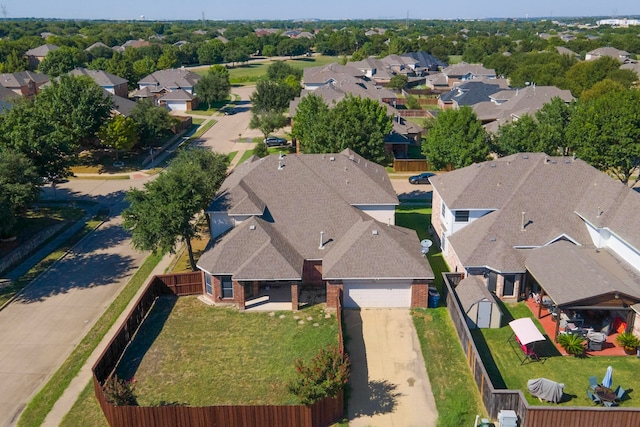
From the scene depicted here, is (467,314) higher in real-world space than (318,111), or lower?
lower

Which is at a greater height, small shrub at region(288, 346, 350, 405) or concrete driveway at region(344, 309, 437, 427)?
small shrub at region(288, 346, 350, 405)

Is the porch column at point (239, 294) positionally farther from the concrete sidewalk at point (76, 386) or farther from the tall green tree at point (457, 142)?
the tall green tree at point (457, 142)

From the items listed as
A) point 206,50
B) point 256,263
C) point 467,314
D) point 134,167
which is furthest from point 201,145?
point 206,50

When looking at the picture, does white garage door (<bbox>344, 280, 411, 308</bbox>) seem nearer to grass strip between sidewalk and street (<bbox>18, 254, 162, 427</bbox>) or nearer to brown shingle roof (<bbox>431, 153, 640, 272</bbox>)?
brown shingle roof (<bbox>431, 153, 640, 272</bbox>)

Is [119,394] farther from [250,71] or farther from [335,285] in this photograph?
[250,71]

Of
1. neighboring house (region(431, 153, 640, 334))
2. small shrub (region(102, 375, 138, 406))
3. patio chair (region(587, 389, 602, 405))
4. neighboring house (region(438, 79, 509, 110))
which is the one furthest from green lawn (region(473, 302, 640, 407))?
neighboring house (region(438, 79, 509, 110))

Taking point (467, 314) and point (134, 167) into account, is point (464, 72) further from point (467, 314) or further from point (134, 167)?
point (467, 314)
